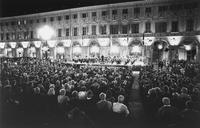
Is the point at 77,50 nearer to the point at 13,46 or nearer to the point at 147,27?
the point at 147,27

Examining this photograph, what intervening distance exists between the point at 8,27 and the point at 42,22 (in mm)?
12024

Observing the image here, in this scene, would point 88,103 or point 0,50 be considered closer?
point 88,103

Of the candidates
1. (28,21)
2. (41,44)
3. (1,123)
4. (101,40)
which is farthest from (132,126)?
(28,21)

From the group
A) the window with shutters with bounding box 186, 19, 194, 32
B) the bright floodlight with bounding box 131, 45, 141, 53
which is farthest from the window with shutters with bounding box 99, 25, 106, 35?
the window with shutters with bounding box 186, 19, 194, 32

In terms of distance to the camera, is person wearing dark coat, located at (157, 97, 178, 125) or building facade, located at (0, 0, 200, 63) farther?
building facade, located at (0, 0, 200, 63)

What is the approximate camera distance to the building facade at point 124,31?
33.9 m

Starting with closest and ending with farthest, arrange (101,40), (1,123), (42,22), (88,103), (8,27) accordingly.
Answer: (1,123) → (88,103) → (101,40) → (42,22) → (8,27)

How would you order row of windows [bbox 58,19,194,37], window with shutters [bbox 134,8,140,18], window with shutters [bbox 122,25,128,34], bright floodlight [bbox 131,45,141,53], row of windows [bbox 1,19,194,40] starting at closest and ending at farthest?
row of windows [bbox 58,19,194,37]
row of windows [bbox 1,19,194,40]
bright floodlight [bbox 131,45,141,53]
window with shutters [bbox 134,8,140,18]
window with shutters [bbox 122,25,128,34]

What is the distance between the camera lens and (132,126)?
788 cm

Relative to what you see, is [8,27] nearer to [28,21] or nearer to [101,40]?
[28,21]

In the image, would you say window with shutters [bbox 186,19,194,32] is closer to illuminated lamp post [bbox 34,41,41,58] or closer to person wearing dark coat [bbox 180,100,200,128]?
person wearing dark coat [bbox 180,100,200,128]

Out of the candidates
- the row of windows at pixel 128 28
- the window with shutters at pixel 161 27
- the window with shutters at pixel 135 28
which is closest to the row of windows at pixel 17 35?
the row of windows at pixel 128 28

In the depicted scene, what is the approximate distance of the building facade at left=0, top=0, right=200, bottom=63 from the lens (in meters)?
33.9

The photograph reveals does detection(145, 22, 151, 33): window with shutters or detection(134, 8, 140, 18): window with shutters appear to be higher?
detection(134, 8, 140, 18): window with shutters
